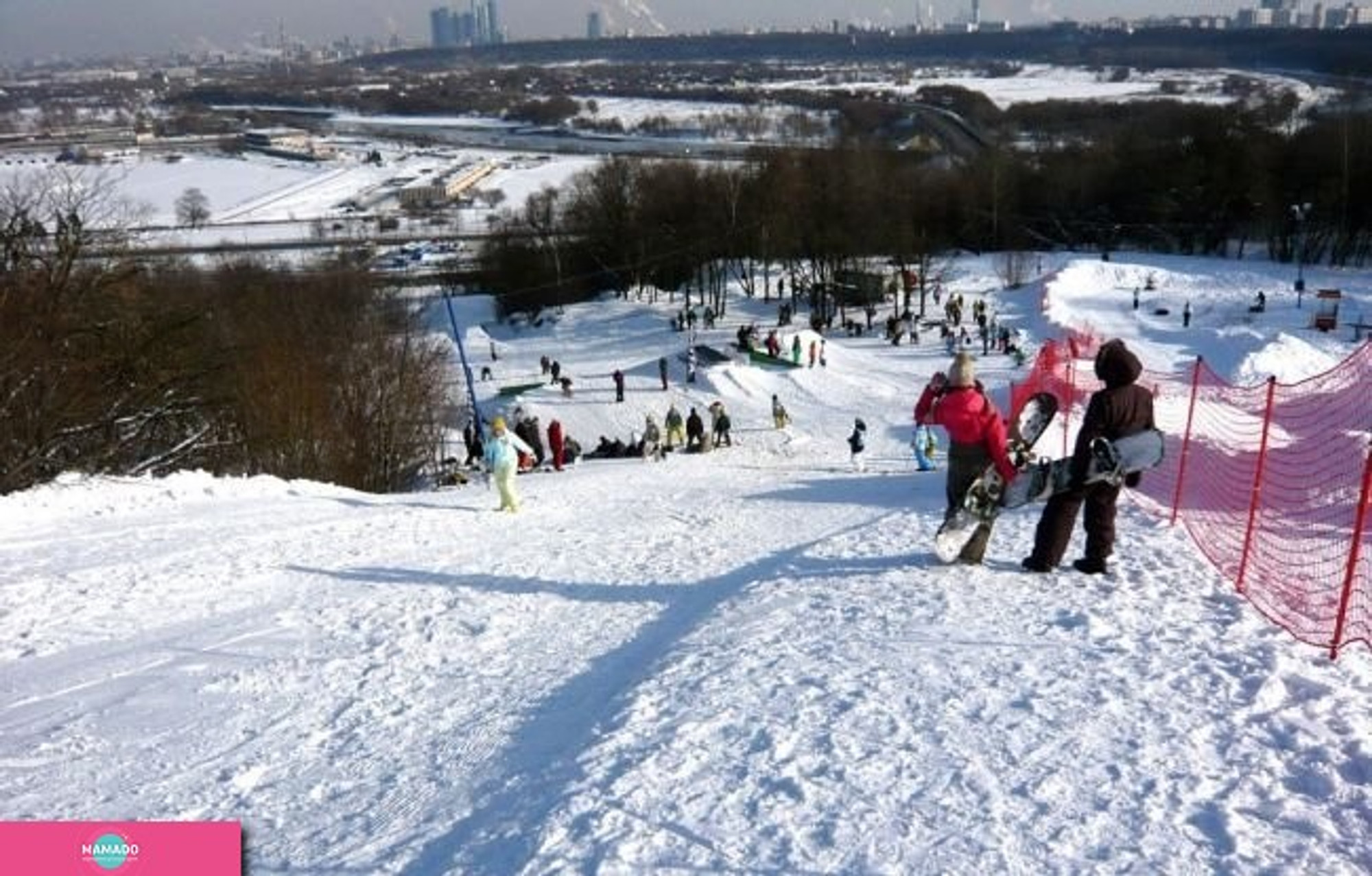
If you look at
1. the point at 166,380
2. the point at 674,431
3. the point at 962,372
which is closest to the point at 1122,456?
the point at 962,372

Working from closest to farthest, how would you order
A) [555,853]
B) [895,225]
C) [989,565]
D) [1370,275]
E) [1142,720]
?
1. [555,853]
2. [1142,720]
3. [989,565]
4. [1370,275]
5. [895,225]

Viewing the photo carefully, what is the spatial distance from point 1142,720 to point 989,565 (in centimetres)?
266

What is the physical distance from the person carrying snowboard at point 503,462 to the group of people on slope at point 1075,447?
5.06m

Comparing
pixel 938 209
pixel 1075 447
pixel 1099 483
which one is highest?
pixel 1075 447

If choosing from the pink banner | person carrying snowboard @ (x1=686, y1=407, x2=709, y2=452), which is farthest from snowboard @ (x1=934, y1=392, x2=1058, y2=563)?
person carrying snowboard @ (x1=686, y1=407, x2=709, y2=452)

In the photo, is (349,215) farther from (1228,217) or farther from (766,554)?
(766,554)

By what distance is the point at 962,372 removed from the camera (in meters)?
7.11

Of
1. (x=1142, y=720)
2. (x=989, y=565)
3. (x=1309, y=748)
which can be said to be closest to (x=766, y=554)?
(x=989, y=565)

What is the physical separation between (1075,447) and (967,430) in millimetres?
734

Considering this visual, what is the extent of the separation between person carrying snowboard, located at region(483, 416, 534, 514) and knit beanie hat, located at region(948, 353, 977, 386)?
5356 mm

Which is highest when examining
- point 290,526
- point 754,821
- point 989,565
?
point 754,821

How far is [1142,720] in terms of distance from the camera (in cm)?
500

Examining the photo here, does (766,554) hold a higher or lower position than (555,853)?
lower

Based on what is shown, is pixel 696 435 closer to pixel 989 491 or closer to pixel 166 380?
pixel 166 380
